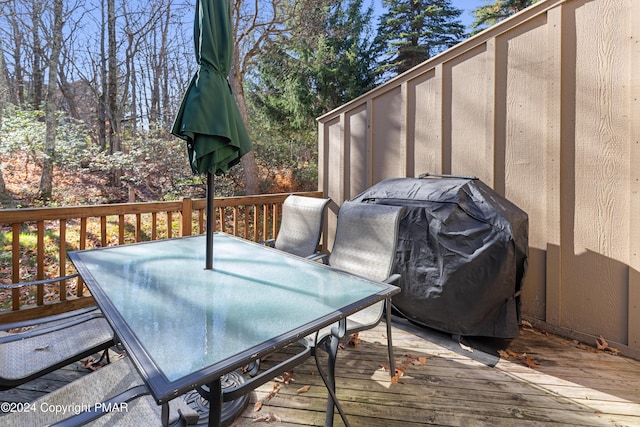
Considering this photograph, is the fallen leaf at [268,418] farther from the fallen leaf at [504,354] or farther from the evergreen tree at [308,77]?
the evergreen tree at [308,77]

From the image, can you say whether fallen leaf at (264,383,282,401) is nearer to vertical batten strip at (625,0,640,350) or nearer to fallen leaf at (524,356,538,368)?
fallen leaf at (524,356,538,368)

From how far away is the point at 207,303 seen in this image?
139 cm

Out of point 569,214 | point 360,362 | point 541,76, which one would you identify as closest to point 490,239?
point 569,214

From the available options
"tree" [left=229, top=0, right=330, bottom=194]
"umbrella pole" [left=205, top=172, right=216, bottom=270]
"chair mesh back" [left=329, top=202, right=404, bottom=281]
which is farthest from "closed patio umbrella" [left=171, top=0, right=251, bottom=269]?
"tree" [left=229, top=0, right=330, bottom=194]

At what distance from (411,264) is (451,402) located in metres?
1.02

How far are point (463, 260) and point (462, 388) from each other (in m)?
0.86

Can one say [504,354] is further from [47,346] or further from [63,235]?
[63,235]

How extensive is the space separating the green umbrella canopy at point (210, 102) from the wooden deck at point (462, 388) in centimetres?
145

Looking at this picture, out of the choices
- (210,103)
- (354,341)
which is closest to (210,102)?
(210,103)

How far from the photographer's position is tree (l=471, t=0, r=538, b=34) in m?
10.2

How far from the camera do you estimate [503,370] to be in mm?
2316

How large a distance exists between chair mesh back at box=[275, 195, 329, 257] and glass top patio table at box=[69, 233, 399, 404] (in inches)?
25.4

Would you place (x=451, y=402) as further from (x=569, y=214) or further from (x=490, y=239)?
(x=569, y=214)

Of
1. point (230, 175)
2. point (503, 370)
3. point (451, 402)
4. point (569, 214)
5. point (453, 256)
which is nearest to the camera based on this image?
point (451, 402)
